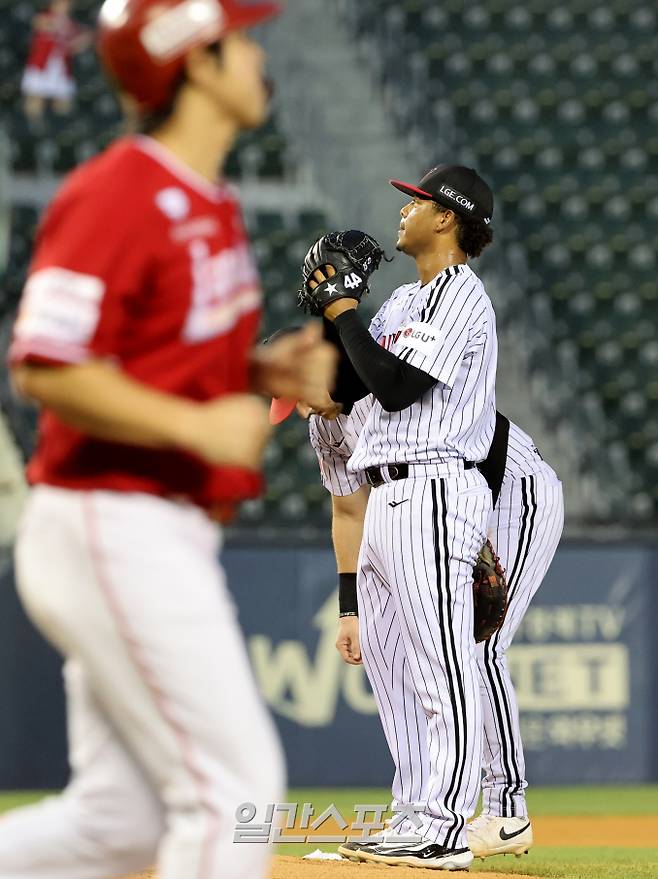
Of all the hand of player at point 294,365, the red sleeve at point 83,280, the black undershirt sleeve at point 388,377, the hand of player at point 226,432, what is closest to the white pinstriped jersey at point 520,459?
the black undershirt sleeve at point 388,377

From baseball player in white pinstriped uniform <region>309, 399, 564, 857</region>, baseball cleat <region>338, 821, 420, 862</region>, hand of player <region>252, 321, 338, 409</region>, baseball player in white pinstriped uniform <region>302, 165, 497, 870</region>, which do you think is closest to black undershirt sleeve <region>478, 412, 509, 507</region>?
baseball player in white pinstriped uniform <region>309, 399, 564, 857</region>

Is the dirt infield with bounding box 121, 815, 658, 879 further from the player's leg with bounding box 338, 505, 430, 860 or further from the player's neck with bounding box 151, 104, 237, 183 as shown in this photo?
the player's neck with bounding box 151, 104, 237, 183

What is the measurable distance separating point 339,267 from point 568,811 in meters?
4.46

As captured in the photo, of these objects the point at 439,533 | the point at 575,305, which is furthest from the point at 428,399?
the point at 575,305

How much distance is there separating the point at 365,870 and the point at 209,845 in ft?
6.56

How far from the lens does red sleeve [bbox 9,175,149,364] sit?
2.26m

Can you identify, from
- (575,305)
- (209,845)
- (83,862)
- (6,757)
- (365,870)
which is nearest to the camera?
(209,845)

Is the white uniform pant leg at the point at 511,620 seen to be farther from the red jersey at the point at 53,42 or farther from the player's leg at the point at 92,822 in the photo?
the red jersey at the point at 53,42

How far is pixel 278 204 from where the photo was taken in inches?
532

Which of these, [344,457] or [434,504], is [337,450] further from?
[434,504]

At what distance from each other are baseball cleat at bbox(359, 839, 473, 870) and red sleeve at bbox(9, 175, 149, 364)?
8.06 feet

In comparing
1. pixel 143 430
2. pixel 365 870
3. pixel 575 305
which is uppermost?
pixel 575 305

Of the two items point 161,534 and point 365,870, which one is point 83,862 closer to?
point 161,534

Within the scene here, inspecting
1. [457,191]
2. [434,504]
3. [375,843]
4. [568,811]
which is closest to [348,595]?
[434,504]
